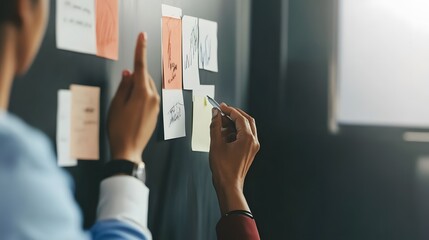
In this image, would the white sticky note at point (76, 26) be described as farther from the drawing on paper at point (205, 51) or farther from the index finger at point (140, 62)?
the drawing on paper at point (205, 51)

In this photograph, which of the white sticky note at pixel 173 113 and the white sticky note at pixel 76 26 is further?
the white sticky note at pixel 173 113

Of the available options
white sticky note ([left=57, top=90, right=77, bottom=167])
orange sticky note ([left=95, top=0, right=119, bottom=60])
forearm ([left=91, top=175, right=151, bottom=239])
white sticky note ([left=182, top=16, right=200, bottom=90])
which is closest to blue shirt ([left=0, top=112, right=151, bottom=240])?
forearm ([left=91, top=175, right=151, bottom=239])

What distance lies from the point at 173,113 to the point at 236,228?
233mm

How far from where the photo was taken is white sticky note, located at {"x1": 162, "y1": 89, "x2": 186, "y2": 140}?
123 centimetres

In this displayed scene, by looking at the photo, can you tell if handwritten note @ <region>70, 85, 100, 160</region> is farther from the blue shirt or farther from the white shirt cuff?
the blue shirt

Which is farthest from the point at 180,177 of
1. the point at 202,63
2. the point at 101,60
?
the point at 101,60

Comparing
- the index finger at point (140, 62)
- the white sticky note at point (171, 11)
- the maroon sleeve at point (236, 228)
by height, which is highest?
the white sticky note at point (171, 11)

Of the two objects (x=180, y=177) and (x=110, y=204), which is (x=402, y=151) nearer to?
(x=180, y=177)

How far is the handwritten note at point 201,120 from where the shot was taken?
136 centimetres

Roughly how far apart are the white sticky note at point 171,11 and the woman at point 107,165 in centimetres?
18

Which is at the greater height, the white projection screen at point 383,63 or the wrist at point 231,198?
the white projection screen at point 383,63

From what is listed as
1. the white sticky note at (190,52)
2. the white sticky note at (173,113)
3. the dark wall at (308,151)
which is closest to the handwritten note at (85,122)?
the white sticky note at (173,113)

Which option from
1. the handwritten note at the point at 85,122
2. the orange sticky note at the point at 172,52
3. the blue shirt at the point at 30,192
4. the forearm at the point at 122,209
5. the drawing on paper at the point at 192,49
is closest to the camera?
the blue shirt at the point at 30,192

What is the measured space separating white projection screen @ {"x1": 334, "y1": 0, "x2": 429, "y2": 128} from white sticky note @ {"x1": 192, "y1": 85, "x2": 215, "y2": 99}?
430 mm
